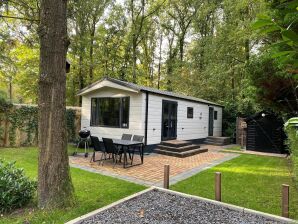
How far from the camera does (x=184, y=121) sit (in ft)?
42.1

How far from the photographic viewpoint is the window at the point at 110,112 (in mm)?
10578

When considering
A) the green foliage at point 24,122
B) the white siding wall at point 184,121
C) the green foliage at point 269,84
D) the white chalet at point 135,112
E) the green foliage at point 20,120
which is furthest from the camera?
the green foliage at point 24,122

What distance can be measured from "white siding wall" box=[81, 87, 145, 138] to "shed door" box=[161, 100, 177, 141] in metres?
1.54

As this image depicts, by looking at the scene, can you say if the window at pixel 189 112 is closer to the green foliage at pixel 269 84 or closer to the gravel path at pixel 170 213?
the green foliage at pixel 269 84

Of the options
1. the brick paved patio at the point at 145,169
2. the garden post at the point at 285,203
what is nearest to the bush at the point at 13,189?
the brick paved patio at the point at 145,169

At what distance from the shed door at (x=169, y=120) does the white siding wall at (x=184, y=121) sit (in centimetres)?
26

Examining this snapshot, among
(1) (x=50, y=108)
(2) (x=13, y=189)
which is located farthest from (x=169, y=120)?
(2) (x=13, y=189)

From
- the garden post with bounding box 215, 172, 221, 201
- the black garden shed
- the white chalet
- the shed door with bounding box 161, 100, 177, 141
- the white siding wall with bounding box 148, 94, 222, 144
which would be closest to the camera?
the garden post with bounding box 215, 172, 221, 201

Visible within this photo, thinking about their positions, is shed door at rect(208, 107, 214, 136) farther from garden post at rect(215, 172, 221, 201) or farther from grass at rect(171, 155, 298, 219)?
garden post at rect(215, 172, 221, 201)

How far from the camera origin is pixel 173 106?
464 inches

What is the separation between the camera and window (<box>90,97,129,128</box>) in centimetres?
1058

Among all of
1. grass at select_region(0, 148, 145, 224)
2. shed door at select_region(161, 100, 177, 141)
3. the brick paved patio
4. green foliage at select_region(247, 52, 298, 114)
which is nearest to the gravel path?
grass at select_region(0, 148, 145, 224)

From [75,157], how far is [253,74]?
7130 mm

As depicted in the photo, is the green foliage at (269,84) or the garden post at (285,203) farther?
the green foliage at (269,84)
